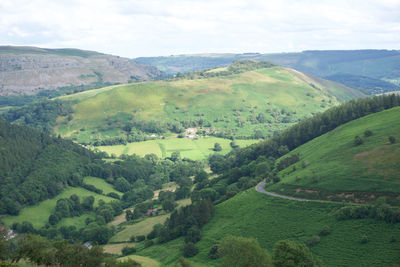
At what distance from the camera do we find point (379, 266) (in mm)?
76312

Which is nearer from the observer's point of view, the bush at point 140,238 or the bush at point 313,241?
the bush at point 313,241

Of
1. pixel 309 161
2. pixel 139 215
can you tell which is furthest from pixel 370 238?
pixel 139 215

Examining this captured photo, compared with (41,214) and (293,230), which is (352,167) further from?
(41,214)

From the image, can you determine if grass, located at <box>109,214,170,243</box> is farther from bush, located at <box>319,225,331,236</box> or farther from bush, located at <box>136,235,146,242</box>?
bush, located at <box>319,225,331,236</box>

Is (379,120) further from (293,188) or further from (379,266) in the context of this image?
(379,266)

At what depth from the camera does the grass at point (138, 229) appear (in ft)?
459

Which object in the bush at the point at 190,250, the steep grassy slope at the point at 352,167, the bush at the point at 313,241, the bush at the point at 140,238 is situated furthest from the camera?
the bush at the point at 140,238

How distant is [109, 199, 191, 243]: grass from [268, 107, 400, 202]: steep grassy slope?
48.4 m

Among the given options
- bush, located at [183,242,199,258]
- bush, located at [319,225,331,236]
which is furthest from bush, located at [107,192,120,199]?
bush, located at [319,225,331,236]

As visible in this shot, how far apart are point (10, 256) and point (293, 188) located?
268 feet

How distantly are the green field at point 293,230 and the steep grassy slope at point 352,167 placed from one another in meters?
7.60

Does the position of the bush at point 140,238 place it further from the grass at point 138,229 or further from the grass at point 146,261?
the grass at point 146,261

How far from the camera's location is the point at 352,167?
117 meters

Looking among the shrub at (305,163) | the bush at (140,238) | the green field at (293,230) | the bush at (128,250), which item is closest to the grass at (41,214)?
the bush at (140,238)
